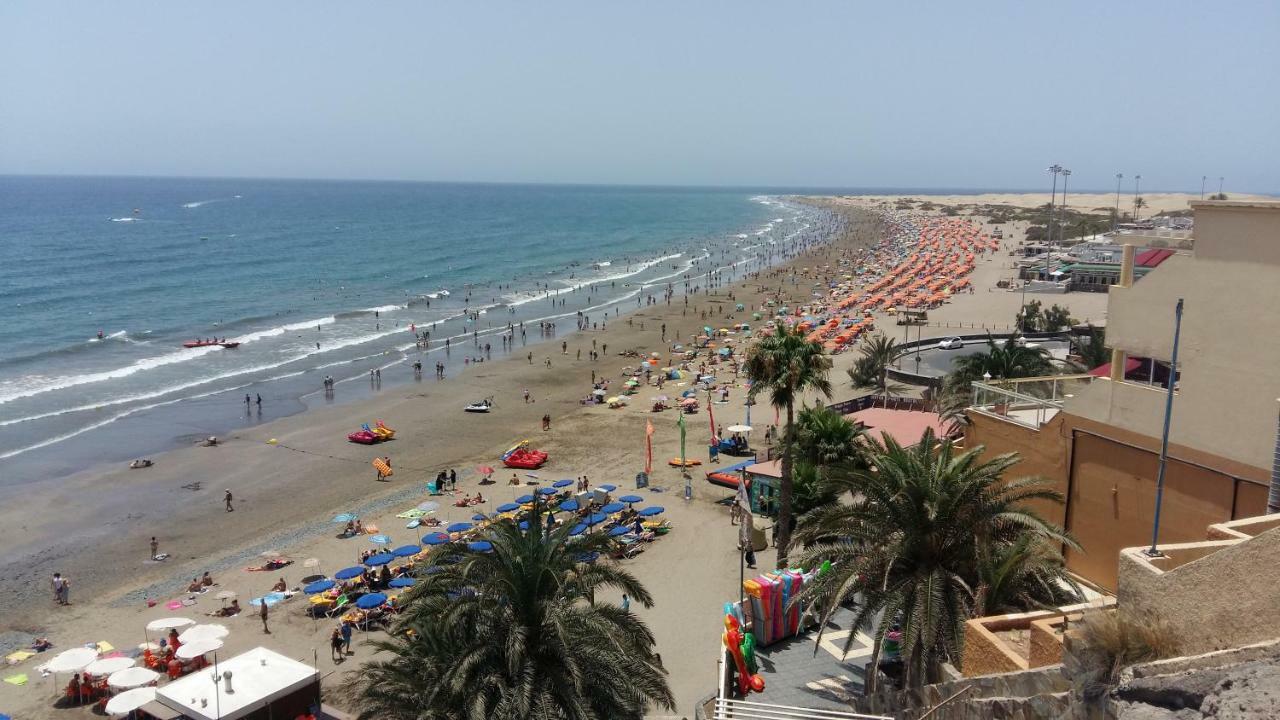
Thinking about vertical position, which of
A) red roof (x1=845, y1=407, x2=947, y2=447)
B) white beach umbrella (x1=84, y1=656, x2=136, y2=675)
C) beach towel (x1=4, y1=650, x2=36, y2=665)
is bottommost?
beach towel (x1=4, y1=650, x2=36, y2=665)

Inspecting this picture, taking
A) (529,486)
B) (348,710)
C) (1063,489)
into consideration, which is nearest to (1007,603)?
(1063,489)

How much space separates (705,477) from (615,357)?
24044 mm

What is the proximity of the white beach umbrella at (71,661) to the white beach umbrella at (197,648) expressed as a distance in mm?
1637

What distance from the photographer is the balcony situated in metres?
15.4

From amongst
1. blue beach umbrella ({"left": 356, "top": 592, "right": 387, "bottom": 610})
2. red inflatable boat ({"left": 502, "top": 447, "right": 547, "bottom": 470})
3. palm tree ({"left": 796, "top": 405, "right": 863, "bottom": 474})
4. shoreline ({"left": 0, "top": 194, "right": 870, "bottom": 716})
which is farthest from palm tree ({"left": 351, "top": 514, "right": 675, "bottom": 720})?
red inflatable boat ({"left": 502, "top": 447, "right": 547, "bottom": 470})

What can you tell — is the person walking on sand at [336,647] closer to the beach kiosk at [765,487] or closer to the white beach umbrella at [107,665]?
the white beach umbrella at [107,665]

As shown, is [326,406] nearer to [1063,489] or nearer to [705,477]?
[705,477]

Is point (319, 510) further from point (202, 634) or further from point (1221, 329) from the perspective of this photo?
point (1221, 329)

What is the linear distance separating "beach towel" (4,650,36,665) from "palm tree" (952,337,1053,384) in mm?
25147

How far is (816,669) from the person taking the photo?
15.2 metres

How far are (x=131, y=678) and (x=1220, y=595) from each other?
18236 mm

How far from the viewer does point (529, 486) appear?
101ft

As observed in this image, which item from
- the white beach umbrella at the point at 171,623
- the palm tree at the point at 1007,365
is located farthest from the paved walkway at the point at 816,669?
the palm tree at the point at 1007,365

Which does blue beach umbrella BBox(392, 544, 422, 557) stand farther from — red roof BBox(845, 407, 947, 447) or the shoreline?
red roof BBox(845, 407, 947, 447)
